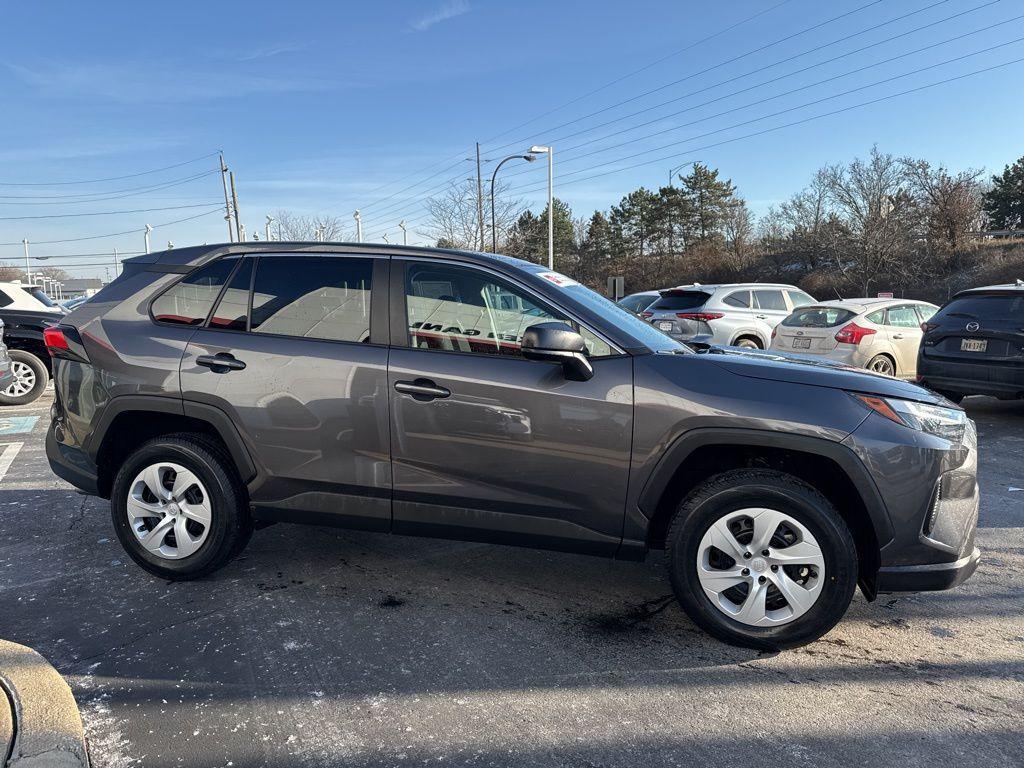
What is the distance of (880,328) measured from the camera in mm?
10570

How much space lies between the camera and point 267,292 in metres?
3.71

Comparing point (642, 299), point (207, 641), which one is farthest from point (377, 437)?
point (642, 299)

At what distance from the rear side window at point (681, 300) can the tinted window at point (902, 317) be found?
3.01m

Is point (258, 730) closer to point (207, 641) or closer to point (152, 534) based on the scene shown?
point (207, 641)

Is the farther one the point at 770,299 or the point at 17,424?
the point at 770,299

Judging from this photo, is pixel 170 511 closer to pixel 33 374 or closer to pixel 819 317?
pixel 33 374

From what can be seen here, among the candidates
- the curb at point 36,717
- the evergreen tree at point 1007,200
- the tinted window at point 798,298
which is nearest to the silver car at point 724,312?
the tinted window at point 798,298

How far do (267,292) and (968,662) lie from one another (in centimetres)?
377

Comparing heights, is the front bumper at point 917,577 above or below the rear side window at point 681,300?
below

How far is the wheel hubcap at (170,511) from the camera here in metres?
3.66

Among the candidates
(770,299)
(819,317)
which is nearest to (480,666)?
(819,317)

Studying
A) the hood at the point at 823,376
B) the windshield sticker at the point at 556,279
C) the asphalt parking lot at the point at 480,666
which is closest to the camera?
the asphalt parking lot at the point at 480,666

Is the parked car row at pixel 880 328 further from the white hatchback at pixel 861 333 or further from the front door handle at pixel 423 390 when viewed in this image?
the front door handle at pixel 423 390

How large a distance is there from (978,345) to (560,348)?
6.98m
